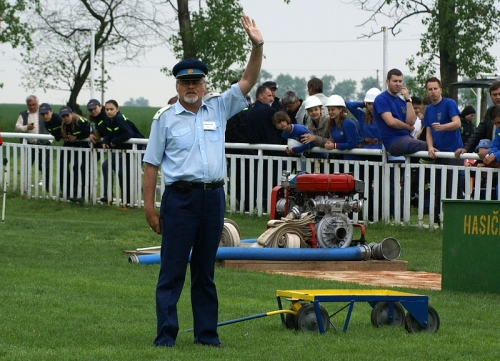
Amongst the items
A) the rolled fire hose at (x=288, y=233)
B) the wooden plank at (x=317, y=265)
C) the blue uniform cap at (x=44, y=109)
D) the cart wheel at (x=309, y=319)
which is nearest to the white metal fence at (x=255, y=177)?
the blue uniform cap at (x=44, y=109)

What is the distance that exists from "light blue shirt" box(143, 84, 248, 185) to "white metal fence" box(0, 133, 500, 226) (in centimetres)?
658

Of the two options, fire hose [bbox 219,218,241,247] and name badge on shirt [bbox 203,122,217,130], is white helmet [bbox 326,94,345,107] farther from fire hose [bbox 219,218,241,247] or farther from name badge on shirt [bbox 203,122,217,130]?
name badge on shirt [bbox 203,122,217,130]

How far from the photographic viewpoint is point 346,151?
17.2 meters

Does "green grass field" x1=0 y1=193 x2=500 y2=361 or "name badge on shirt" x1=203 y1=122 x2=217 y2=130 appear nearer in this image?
"green grass field" x1=0 y1=193 x2=500 y2=361

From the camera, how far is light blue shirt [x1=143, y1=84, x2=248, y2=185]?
306 inches

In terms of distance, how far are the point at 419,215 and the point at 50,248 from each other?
5472 millimetres

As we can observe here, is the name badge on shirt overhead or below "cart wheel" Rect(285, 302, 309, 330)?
overhead

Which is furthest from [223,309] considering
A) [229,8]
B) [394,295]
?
[229,8]

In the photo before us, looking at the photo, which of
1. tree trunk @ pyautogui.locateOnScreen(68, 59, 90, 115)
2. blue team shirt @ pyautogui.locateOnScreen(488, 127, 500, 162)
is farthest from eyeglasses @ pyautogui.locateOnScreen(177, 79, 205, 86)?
tree trunk @ pyautogui.locateOnScreen(68, 59, 90, 115)

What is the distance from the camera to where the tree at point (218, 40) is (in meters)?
31.9

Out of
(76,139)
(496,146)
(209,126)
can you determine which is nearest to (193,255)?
(209,126)

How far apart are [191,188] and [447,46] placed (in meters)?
21.3

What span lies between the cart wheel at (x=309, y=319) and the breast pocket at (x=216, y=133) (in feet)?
4.76

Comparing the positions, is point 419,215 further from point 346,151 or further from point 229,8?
point 229,8
